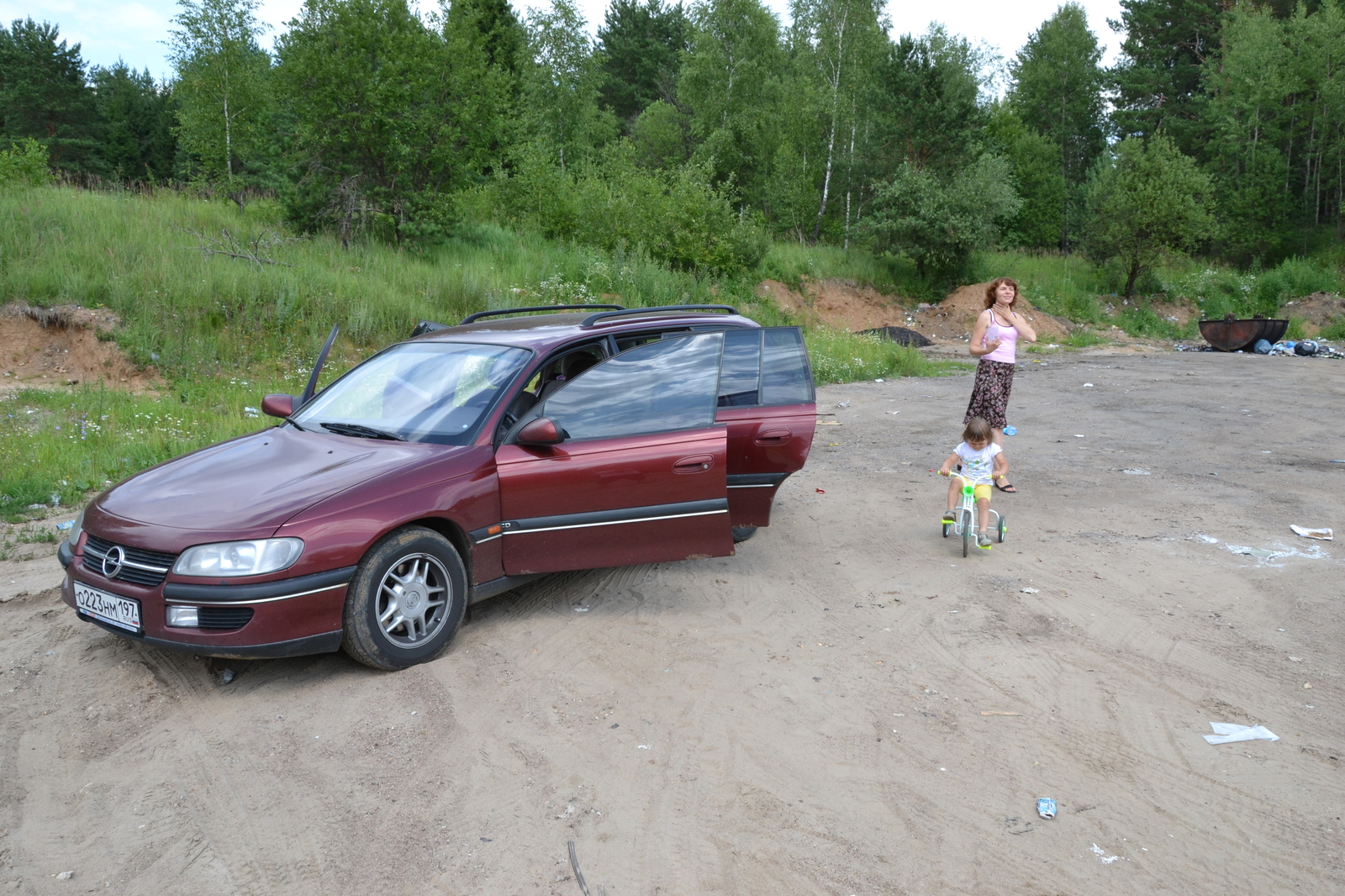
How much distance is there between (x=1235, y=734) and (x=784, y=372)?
3535 mm

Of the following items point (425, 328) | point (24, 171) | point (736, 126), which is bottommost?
point (425, 328)

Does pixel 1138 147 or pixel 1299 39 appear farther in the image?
pixel 1299 39

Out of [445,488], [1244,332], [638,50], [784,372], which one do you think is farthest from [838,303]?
[638,50]

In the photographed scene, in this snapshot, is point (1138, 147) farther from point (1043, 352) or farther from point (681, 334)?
point (681, 334)

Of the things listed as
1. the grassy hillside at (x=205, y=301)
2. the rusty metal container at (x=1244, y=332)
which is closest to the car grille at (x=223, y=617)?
the grassy hillside at (x=205, y=301)

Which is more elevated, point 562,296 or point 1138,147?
point 1138,147

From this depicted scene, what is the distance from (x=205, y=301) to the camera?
13656 mm

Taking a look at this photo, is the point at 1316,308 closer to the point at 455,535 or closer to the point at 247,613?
the point at 455,535

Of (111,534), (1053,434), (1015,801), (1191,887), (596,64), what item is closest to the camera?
(1191,887)

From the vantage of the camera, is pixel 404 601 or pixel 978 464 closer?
pixel 404 601

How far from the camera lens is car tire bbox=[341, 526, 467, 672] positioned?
4457 millimetres

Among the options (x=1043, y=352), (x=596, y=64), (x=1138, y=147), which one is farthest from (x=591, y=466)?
(x=596, y=64)

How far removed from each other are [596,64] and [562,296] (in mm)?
24541

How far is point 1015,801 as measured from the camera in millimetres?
3617
